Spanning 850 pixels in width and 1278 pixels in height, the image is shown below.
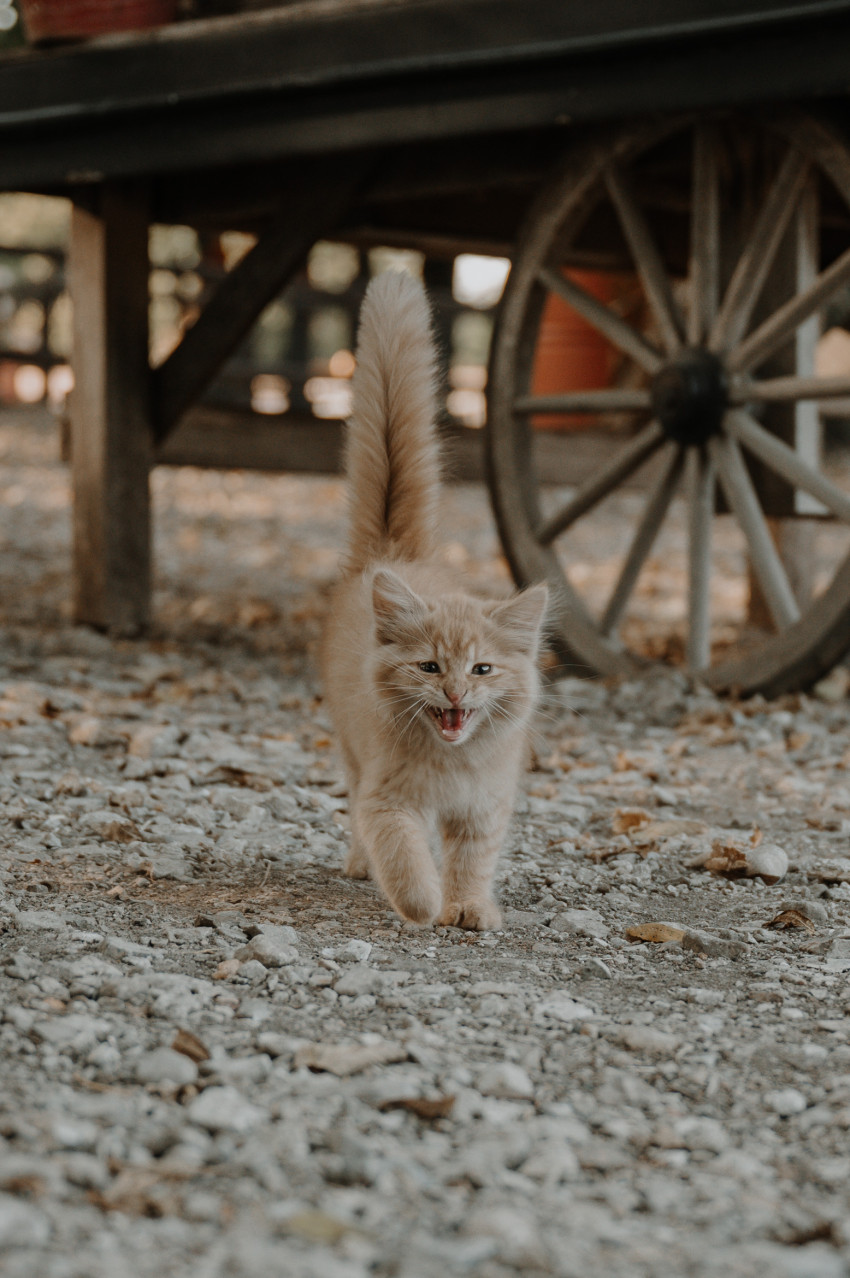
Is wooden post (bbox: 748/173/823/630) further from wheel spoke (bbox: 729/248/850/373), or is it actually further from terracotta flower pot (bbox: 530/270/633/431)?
terracotta flower pot (bbox: 530/270/633/431)

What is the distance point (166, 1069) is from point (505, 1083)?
47 cm

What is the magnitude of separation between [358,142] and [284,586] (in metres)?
3.30

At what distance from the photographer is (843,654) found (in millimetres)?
4043

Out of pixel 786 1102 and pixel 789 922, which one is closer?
pixel 786 1102

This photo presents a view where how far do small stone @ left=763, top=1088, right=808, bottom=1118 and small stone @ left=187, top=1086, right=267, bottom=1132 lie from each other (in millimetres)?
700

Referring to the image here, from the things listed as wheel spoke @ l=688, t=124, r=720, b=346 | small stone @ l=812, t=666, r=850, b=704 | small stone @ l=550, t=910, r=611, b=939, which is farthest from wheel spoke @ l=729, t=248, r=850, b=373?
small stone @ l=550, t=910, r=611, b=939

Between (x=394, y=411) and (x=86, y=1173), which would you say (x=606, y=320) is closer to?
(x=394, y=411)

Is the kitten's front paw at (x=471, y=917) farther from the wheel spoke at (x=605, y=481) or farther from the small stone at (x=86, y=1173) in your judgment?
the wheel spoke at (x=605, y=481)

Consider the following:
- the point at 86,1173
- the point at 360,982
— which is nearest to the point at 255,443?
the point at 360,982

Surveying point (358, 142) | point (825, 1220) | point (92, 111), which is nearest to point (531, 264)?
point (358, 142)

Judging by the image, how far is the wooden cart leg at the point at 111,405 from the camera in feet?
18.0

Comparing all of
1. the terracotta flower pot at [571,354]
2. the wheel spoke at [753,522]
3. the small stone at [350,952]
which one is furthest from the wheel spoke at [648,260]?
the terracotta flower pot at [571,354]

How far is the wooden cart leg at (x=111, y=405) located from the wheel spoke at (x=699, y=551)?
2.39 metres

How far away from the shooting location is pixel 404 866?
257 cm
